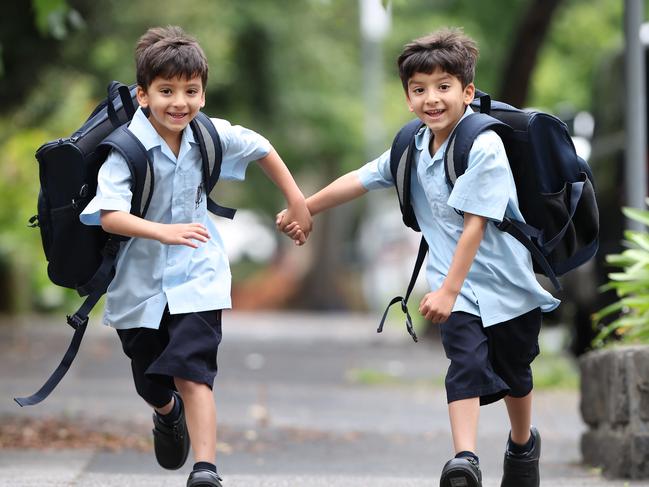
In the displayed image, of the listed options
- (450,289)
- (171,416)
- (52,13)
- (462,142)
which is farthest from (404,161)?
(52,13)

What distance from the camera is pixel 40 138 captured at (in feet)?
53.3

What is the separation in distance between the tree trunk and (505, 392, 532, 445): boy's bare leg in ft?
32.8

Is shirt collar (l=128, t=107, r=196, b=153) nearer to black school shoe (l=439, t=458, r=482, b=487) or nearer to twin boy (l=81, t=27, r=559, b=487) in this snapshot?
twin boy (l=81, t=27, r=559, b=487)

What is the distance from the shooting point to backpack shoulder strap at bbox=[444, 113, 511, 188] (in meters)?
4.64

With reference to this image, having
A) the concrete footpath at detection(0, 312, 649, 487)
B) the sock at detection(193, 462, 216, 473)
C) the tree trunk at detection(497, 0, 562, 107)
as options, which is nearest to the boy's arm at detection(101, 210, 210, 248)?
the sock at detection(193, 462, 216, 473)

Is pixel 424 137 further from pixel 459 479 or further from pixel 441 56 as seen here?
pixel 459 479

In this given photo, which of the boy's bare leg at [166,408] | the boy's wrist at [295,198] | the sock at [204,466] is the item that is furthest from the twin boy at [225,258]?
the boy's bare leg at [166,408]

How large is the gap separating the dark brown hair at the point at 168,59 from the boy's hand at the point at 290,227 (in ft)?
2.37

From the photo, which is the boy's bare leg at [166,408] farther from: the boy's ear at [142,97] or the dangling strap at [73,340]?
the boy's ear at [142,97]

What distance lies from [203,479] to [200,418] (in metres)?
0.24

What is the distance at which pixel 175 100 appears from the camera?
462 cm

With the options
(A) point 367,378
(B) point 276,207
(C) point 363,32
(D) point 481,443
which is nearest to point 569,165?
(D) point 481,443

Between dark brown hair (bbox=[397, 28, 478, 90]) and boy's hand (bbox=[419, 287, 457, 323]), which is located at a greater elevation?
dark brown hair (bbox=[397, 28, 478, 90])

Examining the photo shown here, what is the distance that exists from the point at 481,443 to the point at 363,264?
27163mm
